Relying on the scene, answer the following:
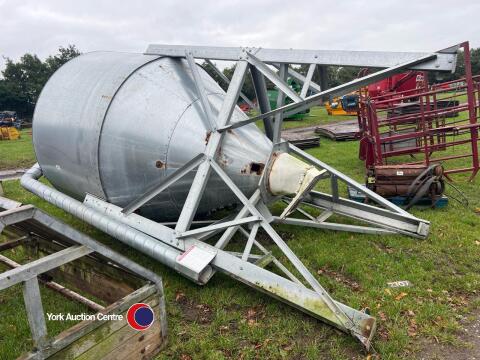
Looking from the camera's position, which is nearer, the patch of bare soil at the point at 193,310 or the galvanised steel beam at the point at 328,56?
the galvanised steel beam at the point at 328,56

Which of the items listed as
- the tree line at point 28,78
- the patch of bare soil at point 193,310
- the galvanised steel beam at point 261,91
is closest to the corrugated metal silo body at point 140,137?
the galvanised steel beam at point 261,91

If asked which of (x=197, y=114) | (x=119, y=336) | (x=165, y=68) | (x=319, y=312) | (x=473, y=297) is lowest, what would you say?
(x=473, y=297)

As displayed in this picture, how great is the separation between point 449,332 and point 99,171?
4.00 metres

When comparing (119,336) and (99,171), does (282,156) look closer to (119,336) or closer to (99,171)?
(99,171)

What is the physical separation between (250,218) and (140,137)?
5.35ft

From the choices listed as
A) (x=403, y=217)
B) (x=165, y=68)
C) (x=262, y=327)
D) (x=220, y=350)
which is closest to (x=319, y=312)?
(x=262, y=327)

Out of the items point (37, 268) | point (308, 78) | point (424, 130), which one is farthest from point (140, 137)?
point (424, 130)

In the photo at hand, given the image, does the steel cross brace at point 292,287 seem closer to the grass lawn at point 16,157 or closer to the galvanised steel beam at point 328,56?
the galvanised steel beam at point 328,56

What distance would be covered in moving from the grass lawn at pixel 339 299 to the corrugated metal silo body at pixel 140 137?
1.02 metres

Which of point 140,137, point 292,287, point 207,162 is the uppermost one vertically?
point 140,137

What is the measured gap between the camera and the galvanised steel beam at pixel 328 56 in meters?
3.32

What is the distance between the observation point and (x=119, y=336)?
2.76m

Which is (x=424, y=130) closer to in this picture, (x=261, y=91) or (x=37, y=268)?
(x=261, y=91)

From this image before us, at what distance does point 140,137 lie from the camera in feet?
14.3
